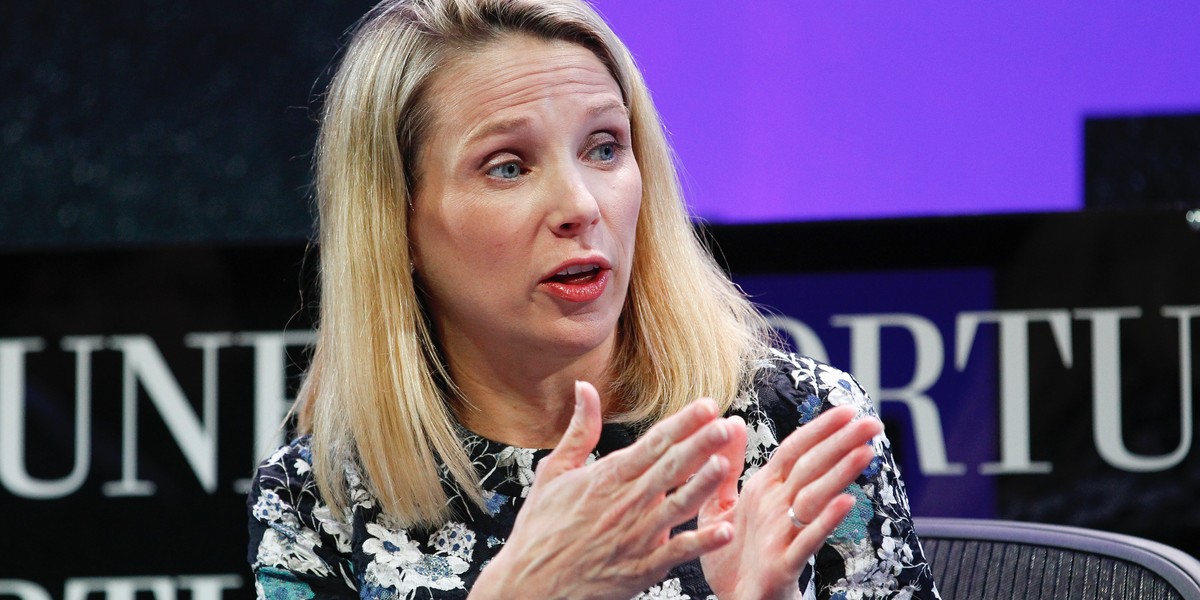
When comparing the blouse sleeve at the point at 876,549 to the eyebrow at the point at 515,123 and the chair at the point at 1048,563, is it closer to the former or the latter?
the chair at the point at 1048,563

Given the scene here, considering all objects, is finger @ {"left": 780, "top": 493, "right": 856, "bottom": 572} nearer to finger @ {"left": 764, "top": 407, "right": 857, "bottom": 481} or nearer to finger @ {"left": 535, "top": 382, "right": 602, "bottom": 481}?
finger @ {"left": 764, "top": 407, "right": 857, "bottom": 481}

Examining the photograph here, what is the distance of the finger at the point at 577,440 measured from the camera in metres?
1.09

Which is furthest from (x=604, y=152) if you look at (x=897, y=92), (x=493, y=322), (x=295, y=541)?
(x=897, y=92)

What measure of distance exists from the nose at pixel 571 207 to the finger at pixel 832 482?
41 cm

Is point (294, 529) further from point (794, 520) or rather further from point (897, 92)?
point (897, 92)

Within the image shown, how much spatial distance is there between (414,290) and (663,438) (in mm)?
608

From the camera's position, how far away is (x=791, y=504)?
1083mm

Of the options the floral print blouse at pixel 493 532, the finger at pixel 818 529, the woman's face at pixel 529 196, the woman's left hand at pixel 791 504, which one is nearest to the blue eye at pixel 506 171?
the woman's face at pixel 529 196

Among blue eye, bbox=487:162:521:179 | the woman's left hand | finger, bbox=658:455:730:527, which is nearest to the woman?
blue eye, bbox=487:162:521:179

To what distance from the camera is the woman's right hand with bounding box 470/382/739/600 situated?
3.25ft

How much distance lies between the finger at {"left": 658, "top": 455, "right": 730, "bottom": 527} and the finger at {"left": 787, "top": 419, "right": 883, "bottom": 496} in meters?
0.11

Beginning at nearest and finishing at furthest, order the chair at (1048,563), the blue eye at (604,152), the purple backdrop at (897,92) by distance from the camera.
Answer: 1. the chair at (1048,563)
2. the blue eye at (604,152)
3. the purple backdrop at (897,92)

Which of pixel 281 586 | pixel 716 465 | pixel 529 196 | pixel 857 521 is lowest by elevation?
pixel 281 586

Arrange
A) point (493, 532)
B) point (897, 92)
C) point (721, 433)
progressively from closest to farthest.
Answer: point (721, 433) < point (493, 532) < point (897, 92)
